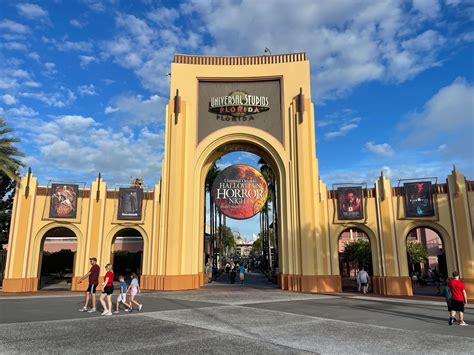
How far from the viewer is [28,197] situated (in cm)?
2377

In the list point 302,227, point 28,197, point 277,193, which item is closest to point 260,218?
point 277,193

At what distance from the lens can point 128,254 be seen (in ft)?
135

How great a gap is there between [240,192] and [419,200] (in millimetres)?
11547

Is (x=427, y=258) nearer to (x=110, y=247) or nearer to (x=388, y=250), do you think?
(x=388, y=250)

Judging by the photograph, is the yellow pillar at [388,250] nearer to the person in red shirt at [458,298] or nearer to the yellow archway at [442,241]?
the yellow archway at [442,241]

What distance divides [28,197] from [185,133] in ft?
37.5

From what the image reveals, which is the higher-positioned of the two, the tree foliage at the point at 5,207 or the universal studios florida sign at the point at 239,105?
the universal studios florida sign at the point at 239,105

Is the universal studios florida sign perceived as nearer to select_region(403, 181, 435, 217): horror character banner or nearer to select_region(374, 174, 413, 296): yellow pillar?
select_region(374, 174, 413, 296): yellow pillar

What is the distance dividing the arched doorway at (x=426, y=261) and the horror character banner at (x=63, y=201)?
23748mm

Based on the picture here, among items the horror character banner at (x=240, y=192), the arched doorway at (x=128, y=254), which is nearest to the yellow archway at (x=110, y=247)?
the horror character banner at (x=240, y=192)

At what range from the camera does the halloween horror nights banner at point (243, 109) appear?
26.2m

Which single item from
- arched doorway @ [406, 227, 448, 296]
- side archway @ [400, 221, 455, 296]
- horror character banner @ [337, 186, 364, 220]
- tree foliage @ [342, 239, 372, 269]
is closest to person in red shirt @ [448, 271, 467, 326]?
side archway @ [400, 221, 455, 296]

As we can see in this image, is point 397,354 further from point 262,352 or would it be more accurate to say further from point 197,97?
point 197,97

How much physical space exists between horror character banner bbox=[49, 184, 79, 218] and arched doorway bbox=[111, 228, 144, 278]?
1555cm
